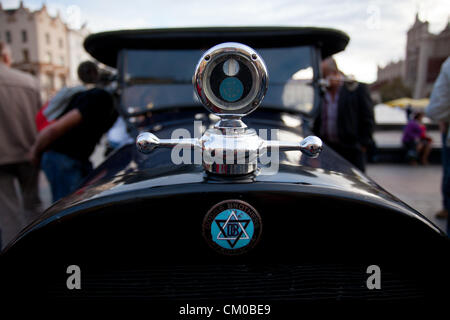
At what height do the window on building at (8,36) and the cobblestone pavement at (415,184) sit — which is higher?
the window on building at (8,36)

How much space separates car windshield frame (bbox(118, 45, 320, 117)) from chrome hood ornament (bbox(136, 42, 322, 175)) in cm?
Answer: 132

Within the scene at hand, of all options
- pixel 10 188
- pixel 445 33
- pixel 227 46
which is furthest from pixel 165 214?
pixel 445 33

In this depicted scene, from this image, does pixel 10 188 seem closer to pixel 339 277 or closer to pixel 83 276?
pixel 83 276

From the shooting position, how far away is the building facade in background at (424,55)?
44.7 metres

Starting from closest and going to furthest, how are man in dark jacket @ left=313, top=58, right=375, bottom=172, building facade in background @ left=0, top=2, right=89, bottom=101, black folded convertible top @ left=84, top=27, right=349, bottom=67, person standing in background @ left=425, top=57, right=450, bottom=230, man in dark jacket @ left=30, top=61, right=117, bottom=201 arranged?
black folded convertible top @ left=84, top=27, right=349, bottom=67
man in dark jacket @ left=30, top=61, right=117, bottom=201
person standing in background @ left=425, top=57, right=450, bottom=230
man in dark jacket @ left=313, top=58, right=375, bottom=172
building facade in background @ left=0, top=2, right=89, bottom=101

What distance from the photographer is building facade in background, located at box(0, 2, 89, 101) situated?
4197 centimetres

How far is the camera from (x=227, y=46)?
1.02 metres

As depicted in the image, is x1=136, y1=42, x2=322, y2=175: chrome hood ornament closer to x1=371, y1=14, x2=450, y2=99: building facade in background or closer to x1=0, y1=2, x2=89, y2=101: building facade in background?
x1=0, y1=2, x2=89, y2=101: building facade in background

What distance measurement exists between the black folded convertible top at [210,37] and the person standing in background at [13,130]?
1.50m

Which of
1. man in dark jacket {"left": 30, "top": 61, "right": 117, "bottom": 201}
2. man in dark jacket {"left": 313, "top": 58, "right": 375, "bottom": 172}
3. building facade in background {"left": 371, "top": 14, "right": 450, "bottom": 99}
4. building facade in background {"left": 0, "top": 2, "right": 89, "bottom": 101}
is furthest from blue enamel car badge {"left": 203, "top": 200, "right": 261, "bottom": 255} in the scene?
building facade in background {"left": 371, "top": 14, "right": 450, "bottom": 99}

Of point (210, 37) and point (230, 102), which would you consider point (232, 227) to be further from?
point (210, 37)

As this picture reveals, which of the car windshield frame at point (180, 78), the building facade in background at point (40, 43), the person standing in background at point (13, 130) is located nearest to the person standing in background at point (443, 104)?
the car windshield frame at point (180, 78)

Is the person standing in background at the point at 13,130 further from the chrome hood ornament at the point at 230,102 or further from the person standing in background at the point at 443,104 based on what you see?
the person standing in background at the point at 443,104

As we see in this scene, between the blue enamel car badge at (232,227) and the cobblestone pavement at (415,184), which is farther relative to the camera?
the cobblestone pavement at (415,184)
